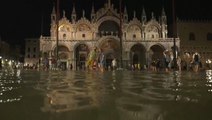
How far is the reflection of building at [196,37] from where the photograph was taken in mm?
53844

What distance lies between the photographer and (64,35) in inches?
2045

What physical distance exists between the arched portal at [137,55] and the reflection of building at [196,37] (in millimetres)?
7114

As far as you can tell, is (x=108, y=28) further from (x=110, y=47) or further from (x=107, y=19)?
(x=110, y=47)

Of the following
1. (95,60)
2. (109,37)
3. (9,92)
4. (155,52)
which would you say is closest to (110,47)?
(109,37)

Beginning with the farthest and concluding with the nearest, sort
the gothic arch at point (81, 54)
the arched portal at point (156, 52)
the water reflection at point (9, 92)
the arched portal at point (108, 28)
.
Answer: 1. the gothic arch at point (81, 54)
2. the arched portal at point (156, 52)
3. the arched portal at point (108, 28)
4. the water reflection at point (9, 92)

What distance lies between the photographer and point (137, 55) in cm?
5406

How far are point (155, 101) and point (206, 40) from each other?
5332 centimetres

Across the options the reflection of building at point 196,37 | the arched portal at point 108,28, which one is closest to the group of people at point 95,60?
the arched portal at point 108,28

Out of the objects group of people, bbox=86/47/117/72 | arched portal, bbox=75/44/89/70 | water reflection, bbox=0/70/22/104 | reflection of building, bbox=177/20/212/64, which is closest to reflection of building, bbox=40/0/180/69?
arched portal, bbox=75/44/89/70

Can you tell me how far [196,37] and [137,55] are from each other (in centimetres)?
1086

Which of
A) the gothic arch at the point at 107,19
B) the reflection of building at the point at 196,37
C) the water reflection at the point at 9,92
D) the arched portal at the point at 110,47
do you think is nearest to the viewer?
the water reflection at the point at 9,92

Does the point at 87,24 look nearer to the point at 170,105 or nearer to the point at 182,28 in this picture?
the point at 182,28

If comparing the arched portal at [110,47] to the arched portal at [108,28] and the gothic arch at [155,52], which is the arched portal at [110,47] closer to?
the arched portal at [108,28]

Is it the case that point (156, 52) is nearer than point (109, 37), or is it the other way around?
point (109, 37)
